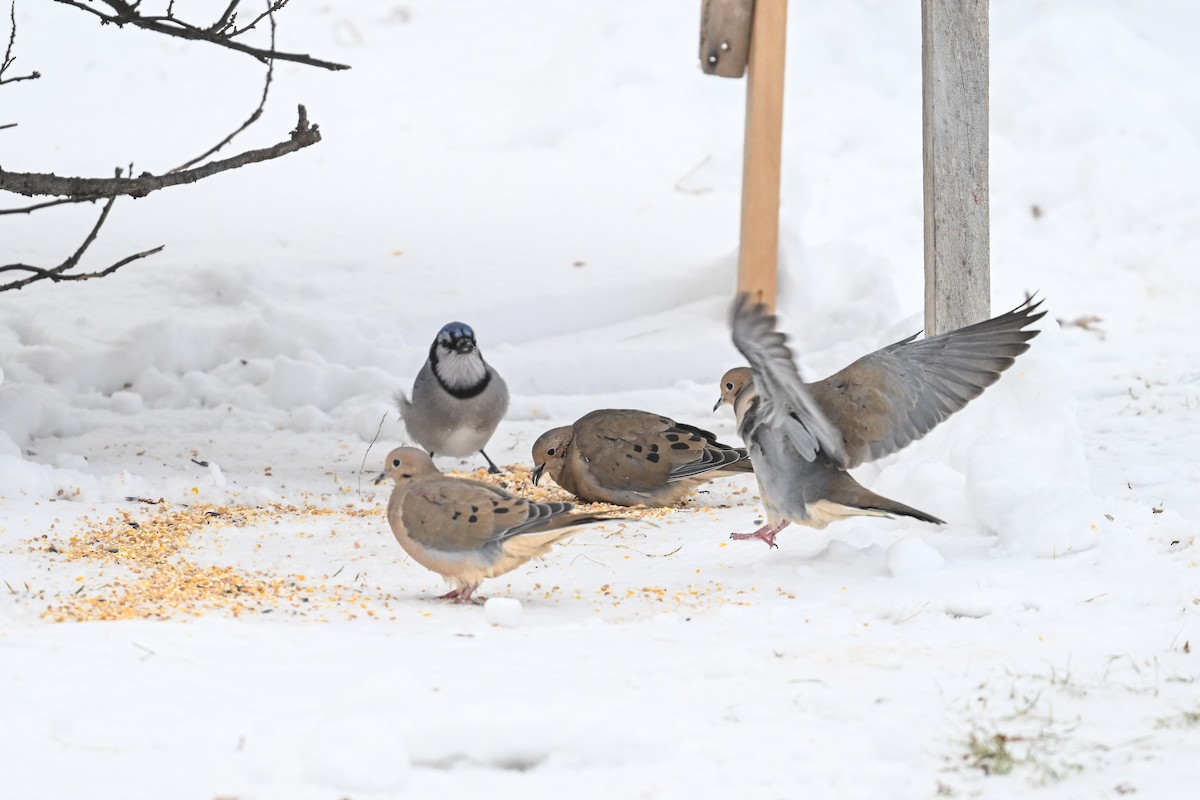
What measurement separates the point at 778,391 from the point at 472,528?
1002 mm

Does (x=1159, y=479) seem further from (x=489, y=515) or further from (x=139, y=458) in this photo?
(x=139, y=458)

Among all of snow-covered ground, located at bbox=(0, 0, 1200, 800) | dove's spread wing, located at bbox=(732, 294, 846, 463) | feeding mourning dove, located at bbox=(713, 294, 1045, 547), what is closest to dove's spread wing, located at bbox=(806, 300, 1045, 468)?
feeding mourning dove, located at bbox=(713, 294, 1045, 547)

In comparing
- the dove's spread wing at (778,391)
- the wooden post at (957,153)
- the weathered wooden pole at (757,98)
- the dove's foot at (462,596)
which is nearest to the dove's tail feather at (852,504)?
the dove's spread wing at (778,391)

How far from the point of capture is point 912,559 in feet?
14.6

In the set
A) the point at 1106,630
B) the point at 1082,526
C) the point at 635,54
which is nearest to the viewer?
the point at 1106,630

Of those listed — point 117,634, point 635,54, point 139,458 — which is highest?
point 635,54

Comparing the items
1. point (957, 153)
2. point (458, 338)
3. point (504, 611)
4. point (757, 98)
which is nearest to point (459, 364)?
point (458, 338)

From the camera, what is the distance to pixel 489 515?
424 centimetres

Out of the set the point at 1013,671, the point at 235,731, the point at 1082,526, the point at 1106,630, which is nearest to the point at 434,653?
the point at 235,731

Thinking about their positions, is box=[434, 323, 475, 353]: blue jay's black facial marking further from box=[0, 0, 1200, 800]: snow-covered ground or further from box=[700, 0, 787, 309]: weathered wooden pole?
box=[700, 0, 787, 309]: weathered wooden pole

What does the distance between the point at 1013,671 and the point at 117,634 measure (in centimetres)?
217

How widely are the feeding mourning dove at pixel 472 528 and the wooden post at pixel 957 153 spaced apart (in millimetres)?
2604

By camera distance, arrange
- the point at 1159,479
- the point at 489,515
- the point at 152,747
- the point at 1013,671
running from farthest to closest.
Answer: the point at 1159,479
the point at 489,515
the point at 1013,671
the point at 152,747

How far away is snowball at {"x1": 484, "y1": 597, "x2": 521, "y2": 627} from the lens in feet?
13.0
